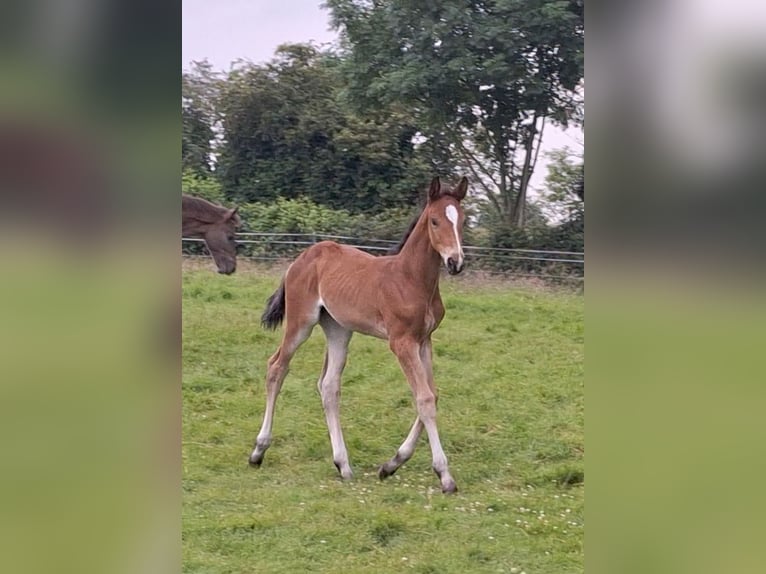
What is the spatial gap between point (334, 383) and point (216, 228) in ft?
2.14

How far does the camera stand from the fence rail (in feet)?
8.28

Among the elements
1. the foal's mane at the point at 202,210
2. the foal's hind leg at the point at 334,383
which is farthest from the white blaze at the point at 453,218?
the foal's mane at the point at 202,210

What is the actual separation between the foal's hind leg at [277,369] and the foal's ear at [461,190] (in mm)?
630

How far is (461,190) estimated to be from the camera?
2447 millimetres

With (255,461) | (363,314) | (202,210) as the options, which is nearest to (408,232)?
(363,314)

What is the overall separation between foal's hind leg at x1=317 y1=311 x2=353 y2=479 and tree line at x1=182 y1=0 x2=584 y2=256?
41 cm

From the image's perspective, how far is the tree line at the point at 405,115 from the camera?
243cm

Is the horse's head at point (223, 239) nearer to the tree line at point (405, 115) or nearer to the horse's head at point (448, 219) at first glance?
the tree line at point (405, 115)
